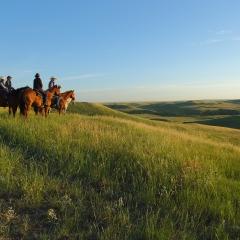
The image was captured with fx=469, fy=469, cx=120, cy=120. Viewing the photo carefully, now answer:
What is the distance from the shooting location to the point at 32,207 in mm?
8461

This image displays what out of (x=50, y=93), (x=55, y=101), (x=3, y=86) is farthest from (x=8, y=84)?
(x=55, y=101)

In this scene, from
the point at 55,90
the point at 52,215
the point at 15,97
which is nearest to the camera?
the point at 52,215

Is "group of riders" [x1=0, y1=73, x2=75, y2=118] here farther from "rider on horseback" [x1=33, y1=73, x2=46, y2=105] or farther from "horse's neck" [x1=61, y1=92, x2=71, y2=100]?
"horse's neck" [x1=61, y1=92, x2=71, y2=100]

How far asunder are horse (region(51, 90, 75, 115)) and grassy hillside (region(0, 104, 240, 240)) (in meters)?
18.5

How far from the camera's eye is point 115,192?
933 centimetres

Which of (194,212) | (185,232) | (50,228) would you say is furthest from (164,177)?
(50,228)

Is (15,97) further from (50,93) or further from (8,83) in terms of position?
(50,93)

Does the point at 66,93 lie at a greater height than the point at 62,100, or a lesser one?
greater

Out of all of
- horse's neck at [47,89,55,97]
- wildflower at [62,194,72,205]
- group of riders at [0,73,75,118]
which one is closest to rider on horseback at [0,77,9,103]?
group of riders at [0,73,75,118]

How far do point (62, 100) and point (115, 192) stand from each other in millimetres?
23569

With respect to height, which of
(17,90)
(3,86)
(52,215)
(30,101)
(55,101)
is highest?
(3,86)

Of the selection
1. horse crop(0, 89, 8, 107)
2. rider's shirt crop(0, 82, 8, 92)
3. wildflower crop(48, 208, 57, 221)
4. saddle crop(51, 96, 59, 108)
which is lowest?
wildflower crop(48, 208, 57, 221)

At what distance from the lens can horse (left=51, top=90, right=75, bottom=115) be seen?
104 ft

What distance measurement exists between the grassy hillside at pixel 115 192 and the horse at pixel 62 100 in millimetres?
18520
